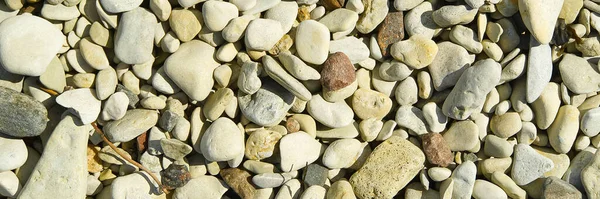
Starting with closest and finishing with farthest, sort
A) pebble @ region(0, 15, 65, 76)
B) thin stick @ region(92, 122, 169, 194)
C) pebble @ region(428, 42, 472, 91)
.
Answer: pebble @ region(0, 15, 65, 76) → thin stick @ region(92, 122, 169, 194) → pebble @ region(428, 42, 472, 91)

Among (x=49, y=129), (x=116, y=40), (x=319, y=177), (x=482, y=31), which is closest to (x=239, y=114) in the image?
(x=319, y=177)

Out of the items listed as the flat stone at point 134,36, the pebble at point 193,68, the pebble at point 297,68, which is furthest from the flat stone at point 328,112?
the flat stone at point 134,36

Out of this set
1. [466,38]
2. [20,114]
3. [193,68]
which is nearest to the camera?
[20,114]

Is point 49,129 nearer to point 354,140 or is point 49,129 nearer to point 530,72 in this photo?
point 354,140

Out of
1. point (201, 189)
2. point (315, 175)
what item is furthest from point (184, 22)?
point (315, 175)

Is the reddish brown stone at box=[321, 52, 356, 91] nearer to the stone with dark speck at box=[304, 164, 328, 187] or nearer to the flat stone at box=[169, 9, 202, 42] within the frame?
the stone with dark speck at box=[304, 164, 328, 187]

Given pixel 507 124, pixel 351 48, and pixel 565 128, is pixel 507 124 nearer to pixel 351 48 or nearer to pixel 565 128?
pixel 565 128

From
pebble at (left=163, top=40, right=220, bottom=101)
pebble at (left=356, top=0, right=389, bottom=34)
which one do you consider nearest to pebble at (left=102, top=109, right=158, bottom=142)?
pebble at (left=163, top=40, right=220, bottom=101)
